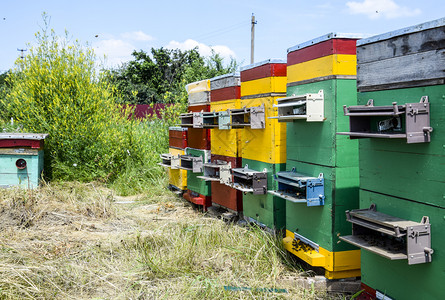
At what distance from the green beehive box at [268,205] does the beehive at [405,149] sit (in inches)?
59.2

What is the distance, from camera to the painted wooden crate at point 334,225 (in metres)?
3.71

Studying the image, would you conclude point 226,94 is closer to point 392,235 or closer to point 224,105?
point 224,105

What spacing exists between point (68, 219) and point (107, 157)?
338 centimetres

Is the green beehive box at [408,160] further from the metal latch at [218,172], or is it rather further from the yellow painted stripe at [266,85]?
the metal latch at [218,172]

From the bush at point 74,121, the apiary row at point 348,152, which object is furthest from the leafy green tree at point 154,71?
the apiary row at point 348,152

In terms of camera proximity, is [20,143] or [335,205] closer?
[335,205]

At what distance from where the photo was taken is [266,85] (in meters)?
4.70

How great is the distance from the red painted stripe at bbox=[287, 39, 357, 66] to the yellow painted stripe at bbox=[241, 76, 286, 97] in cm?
54

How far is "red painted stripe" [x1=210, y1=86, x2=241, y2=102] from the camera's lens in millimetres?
5574

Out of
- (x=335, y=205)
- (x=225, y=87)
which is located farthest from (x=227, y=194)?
(x=335, y=205)

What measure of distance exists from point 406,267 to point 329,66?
1745 millimetres

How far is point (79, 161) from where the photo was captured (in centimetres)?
941

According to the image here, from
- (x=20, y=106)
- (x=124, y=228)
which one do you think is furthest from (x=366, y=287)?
(x=20, y=106)

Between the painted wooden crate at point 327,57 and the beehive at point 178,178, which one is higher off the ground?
the painted wooden crate at point 327,57
